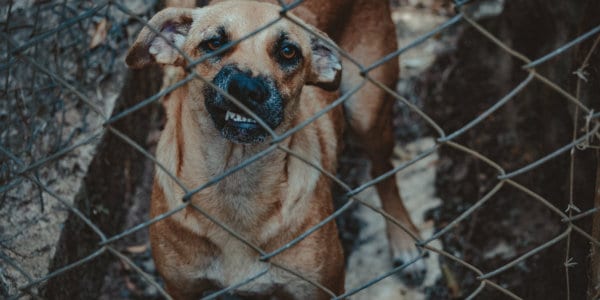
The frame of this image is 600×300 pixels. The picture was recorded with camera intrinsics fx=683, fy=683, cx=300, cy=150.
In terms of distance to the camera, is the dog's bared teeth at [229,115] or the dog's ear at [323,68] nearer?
the dog's bared teeth at [229,115]

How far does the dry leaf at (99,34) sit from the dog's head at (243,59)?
1403mm

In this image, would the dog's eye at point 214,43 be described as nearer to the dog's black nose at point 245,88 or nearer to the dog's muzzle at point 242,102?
the dog's muzzle at point 242,102

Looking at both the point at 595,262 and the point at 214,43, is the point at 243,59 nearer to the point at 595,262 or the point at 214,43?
the point at 214,43

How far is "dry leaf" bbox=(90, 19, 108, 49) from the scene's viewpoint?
4176mm

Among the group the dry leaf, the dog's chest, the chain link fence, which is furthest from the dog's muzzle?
the dry leaf

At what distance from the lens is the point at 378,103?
3951 mm

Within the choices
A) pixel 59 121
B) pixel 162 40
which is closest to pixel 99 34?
pixel 59 121

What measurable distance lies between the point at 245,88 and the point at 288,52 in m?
0.45

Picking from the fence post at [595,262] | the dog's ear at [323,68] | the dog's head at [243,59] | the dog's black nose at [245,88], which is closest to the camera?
the fence post at [595,262]

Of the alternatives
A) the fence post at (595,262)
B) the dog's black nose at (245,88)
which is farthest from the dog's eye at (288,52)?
the fence post at (595,262)

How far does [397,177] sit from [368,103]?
892 millimetres

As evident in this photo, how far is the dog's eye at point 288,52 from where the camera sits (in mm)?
2824

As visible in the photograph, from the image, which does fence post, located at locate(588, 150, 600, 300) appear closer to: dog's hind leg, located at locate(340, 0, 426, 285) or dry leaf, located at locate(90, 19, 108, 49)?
dog's hind leg, located at locate(340, 0, 426, 285)

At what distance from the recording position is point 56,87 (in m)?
3.65
